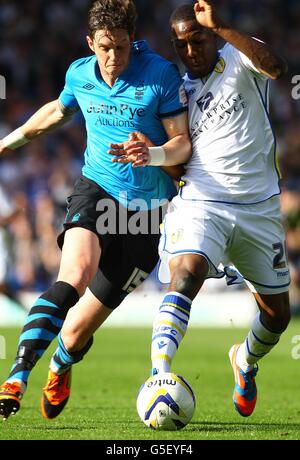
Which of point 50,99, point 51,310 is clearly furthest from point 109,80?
point 50,99

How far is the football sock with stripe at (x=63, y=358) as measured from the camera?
6.84 metres

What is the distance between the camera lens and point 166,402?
5.49 m

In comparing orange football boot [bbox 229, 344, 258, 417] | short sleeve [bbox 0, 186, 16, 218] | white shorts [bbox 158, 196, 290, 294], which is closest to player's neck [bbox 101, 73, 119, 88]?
white shorts [bbox 158, 196, 290, 294]

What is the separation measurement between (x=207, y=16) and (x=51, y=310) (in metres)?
2.15

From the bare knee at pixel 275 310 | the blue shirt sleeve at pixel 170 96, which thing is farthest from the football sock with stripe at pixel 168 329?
the blue shirt sleeve at pixel 170 96

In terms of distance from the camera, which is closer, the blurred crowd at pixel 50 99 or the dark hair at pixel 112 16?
the dark hair at pixel 112 16

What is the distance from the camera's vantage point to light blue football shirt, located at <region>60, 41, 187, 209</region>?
6480 millimetres

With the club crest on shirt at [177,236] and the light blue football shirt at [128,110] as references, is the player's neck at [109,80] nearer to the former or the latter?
the light blue football shirt at [128,110]

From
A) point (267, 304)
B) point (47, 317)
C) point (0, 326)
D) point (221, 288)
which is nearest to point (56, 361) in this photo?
point (47, 317)

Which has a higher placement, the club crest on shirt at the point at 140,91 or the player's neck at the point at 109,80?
the player's neck at the point at 109,80

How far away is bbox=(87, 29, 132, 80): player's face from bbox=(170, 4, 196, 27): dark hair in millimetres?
378

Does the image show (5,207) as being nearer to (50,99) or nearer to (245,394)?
(50,99)

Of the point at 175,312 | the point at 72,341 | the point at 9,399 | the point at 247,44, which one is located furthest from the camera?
the point at 72,341

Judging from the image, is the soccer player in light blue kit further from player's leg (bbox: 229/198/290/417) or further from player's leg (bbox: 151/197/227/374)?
player's leg (bbox: 229/198/290/417)
